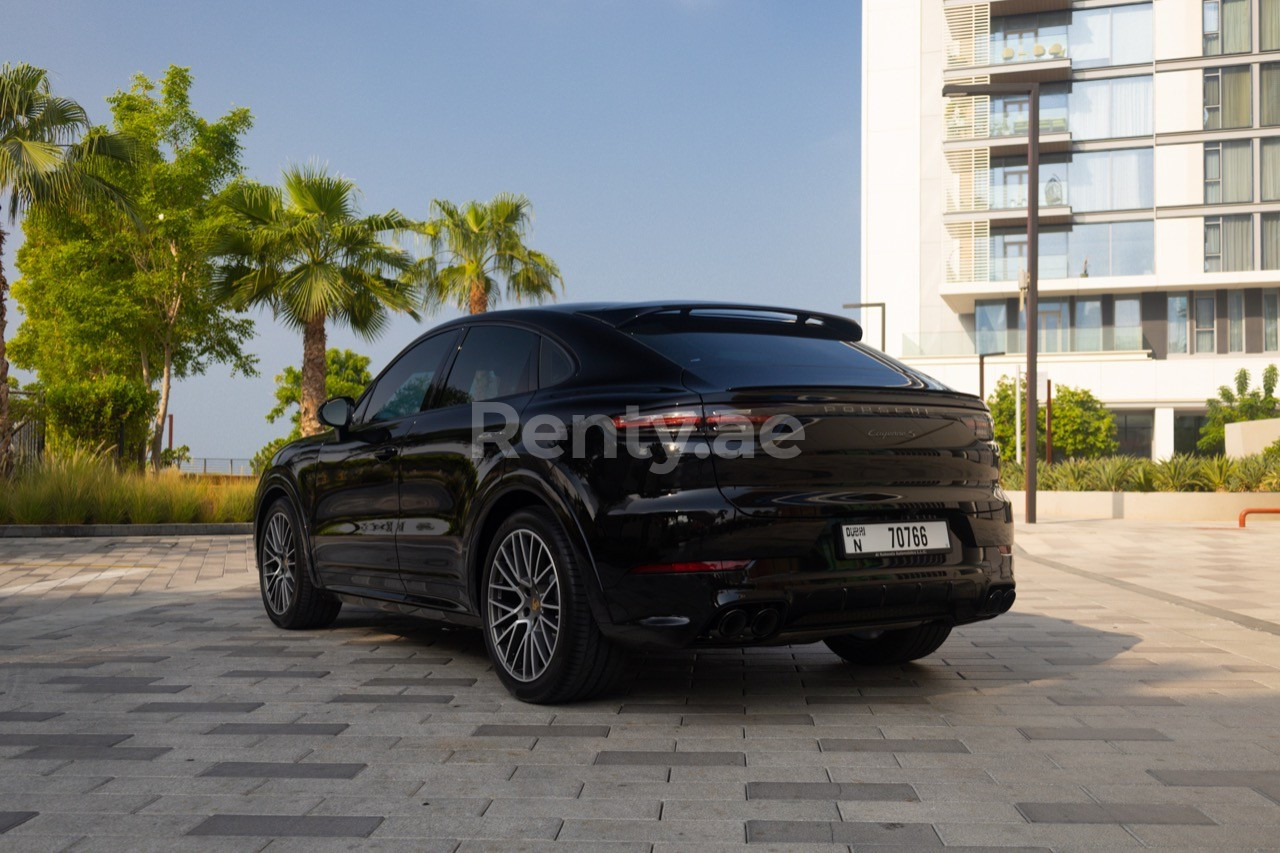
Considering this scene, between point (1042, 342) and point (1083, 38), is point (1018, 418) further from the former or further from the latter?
point (1083, 38)

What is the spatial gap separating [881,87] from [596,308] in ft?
177

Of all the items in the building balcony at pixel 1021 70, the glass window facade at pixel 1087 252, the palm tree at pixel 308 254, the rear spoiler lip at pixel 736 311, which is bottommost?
the rear spoiler lip at pixel 736 311

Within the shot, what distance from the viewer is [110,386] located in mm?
19891

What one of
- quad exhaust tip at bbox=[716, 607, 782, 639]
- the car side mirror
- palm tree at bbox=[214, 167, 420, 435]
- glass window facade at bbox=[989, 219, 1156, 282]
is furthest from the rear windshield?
glass window facade at bbox=[989, 219, 1156, 282]

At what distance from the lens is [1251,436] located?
32219mm

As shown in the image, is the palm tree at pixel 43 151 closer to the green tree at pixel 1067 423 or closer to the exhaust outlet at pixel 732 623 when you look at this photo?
the exhaust outlet at pixel 732 623

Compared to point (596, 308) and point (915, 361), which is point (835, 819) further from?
point (915, 361)

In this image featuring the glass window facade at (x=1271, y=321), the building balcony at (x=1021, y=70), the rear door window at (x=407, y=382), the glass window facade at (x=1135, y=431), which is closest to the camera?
the rear door window at (x=407, y=382)

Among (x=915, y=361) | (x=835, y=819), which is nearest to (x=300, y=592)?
(x=835, y=819)

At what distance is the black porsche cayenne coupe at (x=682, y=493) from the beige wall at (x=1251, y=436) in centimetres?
2858

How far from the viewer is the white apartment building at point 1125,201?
150 ft

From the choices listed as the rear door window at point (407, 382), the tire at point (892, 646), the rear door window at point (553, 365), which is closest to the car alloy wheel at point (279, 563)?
the rear door window at point (407, 382)

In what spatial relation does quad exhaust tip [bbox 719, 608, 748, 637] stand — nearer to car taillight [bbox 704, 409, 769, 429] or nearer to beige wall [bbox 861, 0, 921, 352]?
car taillight [bbox 704, 409, 769, 429]

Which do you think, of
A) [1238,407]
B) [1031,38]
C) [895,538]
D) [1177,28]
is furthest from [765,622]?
[1177,28]
